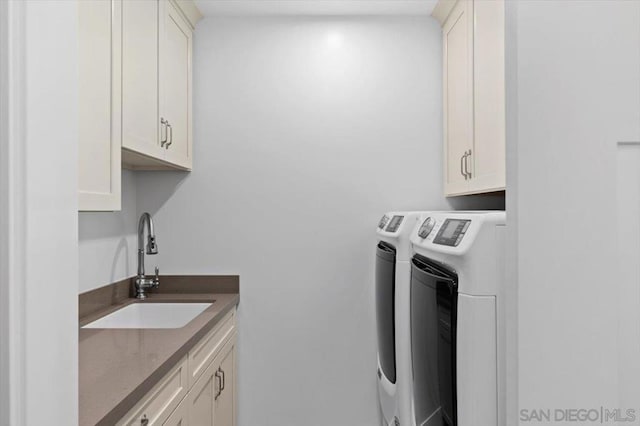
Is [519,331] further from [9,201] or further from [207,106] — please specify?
[207,106]

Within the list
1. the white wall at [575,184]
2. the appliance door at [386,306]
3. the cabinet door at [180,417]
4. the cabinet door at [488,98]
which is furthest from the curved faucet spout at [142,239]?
the white wall at [575,184]

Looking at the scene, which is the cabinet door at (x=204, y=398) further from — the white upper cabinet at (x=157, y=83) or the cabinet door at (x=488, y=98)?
the cabinet door at (x=488, y=98)

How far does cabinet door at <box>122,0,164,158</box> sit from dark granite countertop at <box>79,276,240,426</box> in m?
0.65

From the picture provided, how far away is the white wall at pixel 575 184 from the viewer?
22.0 inches

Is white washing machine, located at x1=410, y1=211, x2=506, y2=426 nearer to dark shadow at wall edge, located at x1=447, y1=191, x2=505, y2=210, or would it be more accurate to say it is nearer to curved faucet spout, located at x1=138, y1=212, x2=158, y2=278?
dark shadow at wall edge, located at x1=447, y1=191, x2=505, y2=210

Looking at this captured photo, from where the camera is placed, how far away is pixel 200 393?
6.36 feet

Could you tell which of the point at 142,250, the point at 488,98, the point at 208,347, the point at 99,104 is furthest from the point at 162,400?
the point at 488,98

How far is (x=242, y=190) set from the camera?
9.07ft

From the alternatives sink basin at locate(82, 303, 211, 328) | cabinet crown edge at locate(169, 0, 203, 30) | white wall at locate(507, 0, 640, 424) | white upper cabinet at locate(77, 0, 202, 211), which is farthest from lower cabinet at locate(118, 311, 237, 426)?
cabinet crown edge at locate(169, 0, 203, 30)

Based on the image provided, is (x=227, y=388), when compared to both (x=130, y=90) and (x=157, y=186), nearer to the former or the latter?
(x=157, y=186)

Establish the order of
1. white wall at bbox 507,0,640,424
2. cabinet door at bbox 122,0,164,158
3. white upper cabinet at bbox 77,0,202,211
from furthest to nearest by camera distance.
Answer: cabinet door at bbox 122,0,164,158, white upper cabinet at bbox 77,0,202,211, white wall at bbox 507,0,640,424

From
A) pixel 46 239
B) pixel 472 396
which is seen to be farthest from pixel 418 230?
pixel 46 239

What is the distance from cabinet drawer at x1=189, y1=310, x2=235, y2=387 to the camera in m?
1.82

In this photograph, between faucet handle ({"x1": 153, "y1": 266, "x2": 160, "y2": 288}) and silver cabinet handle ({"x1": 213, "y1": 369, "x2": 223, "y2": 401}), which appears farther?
faucet handle ({"x1": 153, "y1": 266, "x2": 160, "y2": 288})
